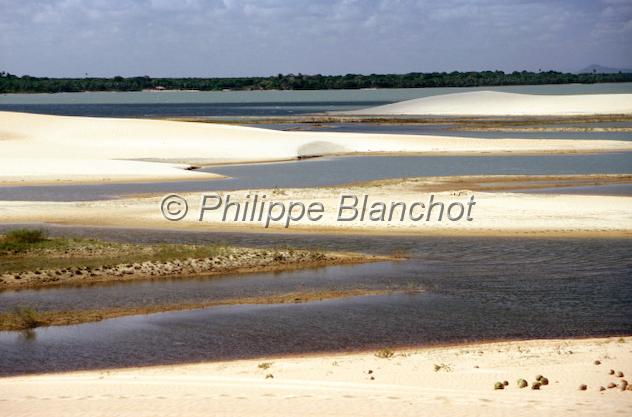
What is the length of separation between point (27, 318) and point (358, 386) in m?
7.41

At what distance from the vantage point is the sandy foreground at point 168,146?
147 feet

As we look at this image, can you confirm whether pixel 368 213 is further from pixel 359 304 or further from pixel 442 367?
pixel 442 367

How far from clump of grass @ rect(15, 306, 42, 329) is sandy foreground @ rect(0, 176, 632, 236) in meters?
10.2

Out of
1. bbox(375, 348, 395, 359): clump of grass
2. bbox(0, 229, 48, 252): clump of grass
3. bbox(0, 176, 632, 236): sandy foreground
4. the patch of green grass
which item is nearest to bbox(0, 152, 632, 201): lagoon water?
bbox(0, 176, 632, 236): sandy foreground

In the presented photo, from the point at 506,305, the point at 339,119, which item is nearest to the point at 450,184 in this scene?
the point at 506,305

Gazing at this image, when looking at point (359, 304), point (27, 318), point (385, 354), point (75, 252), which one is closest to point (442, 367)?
point (385, 354)

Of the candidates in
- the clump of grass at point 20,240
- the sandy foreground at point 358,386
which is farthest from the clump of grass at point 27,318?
the clump of grass at point 20,240

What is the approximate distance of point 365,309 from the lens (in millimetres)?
17688

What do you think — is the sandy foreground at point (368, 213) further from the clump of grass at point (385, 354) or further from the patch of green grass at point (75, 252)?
the clump of grass at point (385, 354)

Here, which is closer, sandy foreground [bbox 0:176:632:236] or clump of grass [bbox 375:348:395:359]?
clump of grass [bbox 375:348:395:359]

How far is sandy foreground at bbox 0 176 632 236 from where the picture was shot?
26828mm

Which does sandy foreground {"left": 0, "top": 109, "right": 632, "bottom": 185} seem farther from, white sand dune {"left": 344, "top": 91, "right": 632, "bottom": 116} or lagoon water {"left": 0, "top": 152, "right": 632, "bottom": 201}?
white sand dune {"left": 344, "top": 91, "right": 632, "bottom": 116}

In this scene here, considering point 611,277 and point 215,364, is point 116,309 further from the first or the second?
point 611,277

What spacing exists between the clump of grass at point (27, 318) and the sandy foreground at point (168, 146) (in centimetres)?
2498
